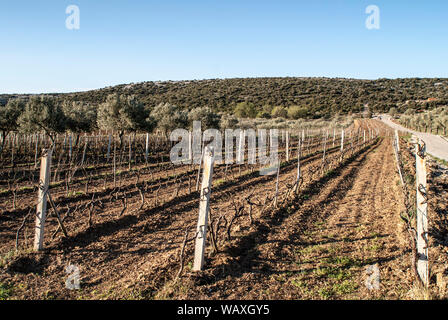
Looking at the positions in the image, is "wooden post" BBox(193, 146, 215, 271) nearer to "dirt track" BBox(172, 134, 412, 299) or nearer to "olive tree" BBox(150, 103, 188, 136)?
"dirt track" BBox(172, 134, 412, 299)

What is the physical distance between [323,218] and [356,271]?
9.93ft

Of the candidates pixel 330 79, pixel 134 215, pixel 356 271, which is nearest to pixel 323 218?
pixel 356 271

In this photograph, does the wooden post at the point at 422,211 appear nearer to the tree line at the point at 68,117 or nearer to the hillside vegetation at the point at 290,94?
the tree line at the point at 68,117

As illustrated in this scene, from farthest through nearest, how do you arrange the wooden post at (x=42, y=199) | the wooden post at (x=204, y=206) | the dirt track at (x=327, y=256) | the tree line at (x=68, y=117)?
the tree line at (x=68, y=117) < the wooden post at (x=42, y=199) < the wooden post at (x=204, y=206) < the dirt track at (x=327, y=256)

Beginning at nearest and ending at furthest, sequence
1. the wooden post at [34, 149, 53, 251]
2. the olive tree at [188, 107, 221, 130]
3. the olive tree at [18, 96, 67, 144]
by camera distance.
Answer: the wooden post at [34, 149, 53, 251], the olive tree at [18, 96, 67, 144], the olive tree at [188, 107, 221, 130]

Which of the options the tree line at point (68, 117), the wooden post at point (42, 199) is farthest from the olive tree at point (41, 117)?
the wooden post at point (42, 199)

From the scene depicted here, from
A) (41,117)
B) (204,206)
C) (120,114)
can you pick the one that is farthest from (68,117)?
(204,206)

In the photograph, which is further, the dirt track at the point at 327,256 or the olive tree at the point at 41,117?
the olive tree at the point at 41,117

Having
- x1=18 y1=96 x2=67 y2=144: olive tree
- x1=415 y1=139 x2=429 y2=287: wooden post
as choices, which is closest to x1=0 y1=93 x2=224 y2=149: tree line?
x1=18 y1=96 x2=67 y2=144: olive tree

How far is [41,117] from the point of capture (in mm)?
21109

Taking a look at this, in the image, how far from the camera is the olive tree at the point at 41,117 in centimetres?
2112

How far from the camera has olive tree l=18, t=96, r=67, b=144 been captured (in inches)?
832
